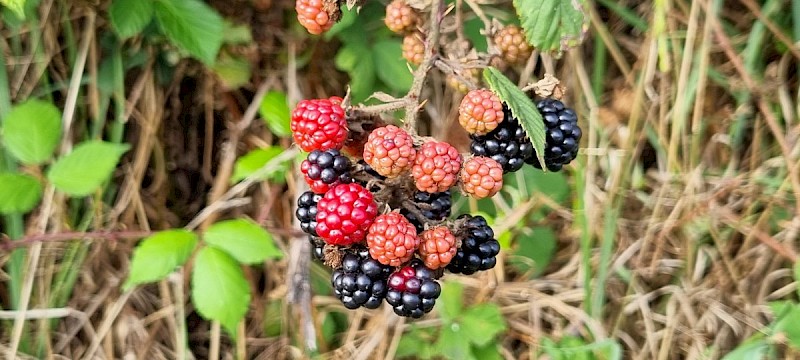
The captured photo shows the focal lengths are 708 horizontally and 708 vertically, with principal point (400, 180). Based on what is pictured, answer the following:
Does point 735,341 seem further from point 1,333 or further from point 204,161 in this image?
point 1,333

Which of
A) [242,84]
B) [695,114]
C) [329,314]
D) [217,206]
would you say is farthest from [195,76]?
[695,114]

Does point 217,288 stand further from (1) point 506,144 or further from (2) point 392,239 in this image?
(1) point 506,144

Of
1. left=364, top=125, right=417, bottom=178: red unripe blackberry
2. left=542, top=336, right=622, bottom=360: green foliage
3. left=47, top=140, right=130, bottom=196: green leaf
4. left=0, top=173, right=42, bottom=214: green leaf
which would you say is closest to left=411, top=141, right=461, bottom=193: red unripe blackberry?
left=364, top=125, right=417, bottom=178: red unripe blackberry

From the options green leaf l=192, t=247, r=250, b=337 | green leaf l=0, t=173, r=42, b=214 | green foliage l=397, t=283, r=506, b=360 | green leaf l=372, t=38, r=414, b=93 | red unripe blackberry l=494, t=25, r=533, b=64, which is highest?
red unripe blackberry l=494, t=25, r=533, b=64

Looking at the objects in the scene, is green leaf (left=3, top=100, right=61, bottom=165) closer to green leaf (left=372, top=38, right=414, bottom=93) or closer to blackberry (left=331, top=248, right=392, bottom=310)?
green leaf (left=372, top=38, right=414, bottom=93)

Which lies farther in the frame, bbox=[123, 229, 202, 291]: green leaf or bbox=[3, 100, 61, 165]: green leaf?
bbox=[3, 100, 61, 165]: green leaf

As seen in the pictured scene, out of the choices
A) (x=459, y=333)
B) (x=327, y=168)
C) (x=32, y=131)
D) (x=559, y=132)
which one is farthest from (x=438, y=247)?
(x=32, y=131)
